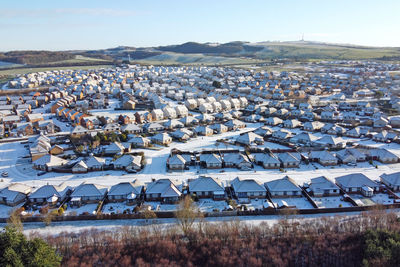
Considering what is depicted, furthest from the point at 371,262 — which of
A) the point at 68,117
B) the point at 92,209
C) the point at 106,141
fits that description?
the point at 68,117

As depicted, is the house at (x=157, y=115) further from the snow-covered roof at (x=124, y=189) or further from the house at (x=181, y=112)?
the snow-covered roof at (x=124, y=189)

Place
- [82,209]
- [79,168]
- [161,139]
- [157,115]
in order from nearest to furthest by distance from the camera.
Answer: [82,209], [79,168], [161,139], [157,115]

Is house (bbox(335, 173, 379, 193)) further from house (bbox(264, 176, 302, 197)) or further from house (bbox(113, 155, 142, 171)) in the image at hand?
house (bbox(113, 155, 142, 171))

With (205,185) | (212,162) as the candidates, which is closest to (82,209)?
(205,185)

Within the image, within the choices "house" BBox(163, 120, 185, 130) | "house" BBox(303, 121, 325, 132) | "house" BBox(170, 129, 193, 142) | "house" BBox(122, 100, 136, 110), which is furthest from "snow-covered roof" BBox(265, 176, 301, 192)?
"house" BBox(122, 100, 136, 110)

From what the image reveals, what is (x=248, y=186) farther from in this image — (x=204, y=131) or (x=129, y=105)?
(x=129, y=105)
